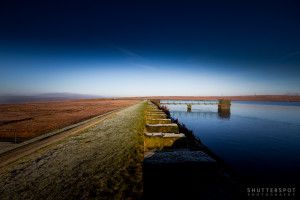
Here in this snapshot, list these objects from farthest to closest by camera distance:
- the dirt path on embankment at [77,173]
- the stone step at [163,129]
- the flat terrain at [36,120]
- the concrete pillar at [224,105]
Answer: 1. the concrete pillar at [224,105]
2. the flat terrain at [36,120]
3. the stone step at [163,129]
4. the dirt path on embankment at [77,173]

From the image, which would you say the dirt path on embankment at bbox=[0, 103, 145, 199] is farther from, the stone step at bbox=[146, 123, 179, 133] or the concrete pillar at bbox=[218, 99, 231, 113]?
the concrete pillar at bbox=[218, 99, 231, 113]

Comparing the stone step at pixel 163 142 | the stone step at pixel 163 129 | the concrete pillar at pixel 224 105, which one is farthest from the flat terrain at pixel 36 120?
the concrete pillar at pixel 224 105

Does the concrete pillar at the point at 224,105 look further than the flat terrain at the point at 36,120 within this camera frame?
Yes

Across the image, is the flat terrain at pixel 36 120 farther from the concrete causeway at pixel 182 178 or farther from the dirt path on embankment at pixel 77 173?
the concrete causeway at pixel 182 178

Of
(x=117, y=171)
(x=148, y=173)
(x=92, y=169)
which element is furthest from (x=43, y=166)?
(x=148, y=173)

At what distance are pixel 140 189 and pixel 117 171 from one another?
1481mm

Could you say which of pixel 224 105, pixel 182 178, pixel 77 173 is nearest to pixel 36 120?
pixel 77 173

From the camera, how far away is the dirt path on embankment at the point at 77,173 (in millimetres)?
5384

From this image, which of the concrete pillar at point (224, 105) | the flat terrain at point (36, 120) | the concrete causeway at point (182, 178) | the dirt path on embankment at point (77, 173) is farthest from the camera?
the concrete pillar at point (224, 105)

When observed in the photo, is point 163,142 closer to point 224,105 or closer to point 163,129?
point 163,129

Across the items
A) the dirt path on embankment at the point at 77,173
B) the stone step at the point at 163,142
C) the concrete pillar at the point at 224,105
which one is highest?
the stone step at the point at 163,142

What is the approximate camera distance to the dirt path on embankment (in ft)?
17.7

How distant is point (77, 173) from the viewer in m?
6.63

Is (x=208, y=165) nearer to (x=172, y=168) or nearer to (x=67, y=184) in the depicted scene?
(x=172, y=168)
